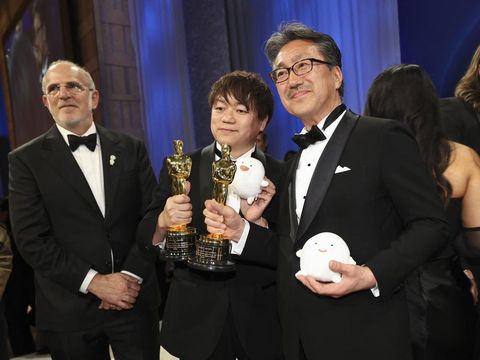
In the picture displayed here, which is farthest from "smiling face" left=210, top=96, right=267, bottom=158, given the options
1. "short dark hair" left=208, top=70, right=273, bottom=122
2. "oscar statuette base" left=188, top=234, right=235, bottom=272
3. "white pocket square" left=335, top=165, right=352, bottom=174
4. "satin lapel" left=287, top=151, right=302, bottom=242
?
"white pocket square" left=335, top=165, right=352, bottom=174

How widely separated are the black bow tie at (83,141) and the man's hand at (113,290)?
0.59m

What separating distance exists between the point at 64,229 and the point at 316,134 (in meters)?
1.25

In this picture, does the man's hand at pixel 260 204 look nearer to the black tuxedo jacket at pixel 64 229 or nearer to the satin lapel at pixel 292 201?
the satin lapel at pixel 292 201

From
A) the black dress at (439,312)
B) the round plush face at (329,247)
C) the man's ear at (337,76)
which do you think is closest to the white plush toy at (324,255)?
the round plush face at (329,247)

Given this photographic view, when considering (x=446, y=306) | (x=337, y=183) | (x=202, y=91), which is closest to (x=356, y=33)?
(x=202, y=91)

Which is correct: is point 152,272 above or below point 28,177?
below

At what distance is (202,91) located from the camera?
5.40 m

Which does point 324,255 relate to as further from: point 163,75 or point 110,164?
point 163,75

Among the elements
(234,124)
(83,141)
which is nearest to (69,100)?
(83,141)

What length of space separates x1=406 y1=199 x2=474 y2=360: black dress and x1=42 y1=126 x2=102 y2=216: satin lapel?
54.1 inches

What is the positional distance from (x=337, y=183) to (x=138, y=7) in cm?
486

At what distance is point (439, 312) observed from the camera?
2041 mm

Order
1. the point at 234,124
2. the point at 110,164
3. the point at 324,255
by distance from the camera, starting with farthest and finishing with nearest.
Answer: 1. the point at 110,164
2. the point at 234,124
3. the point at 324,255

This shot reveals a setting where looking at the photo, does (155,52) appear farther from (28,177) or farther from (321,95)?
(321,95)
